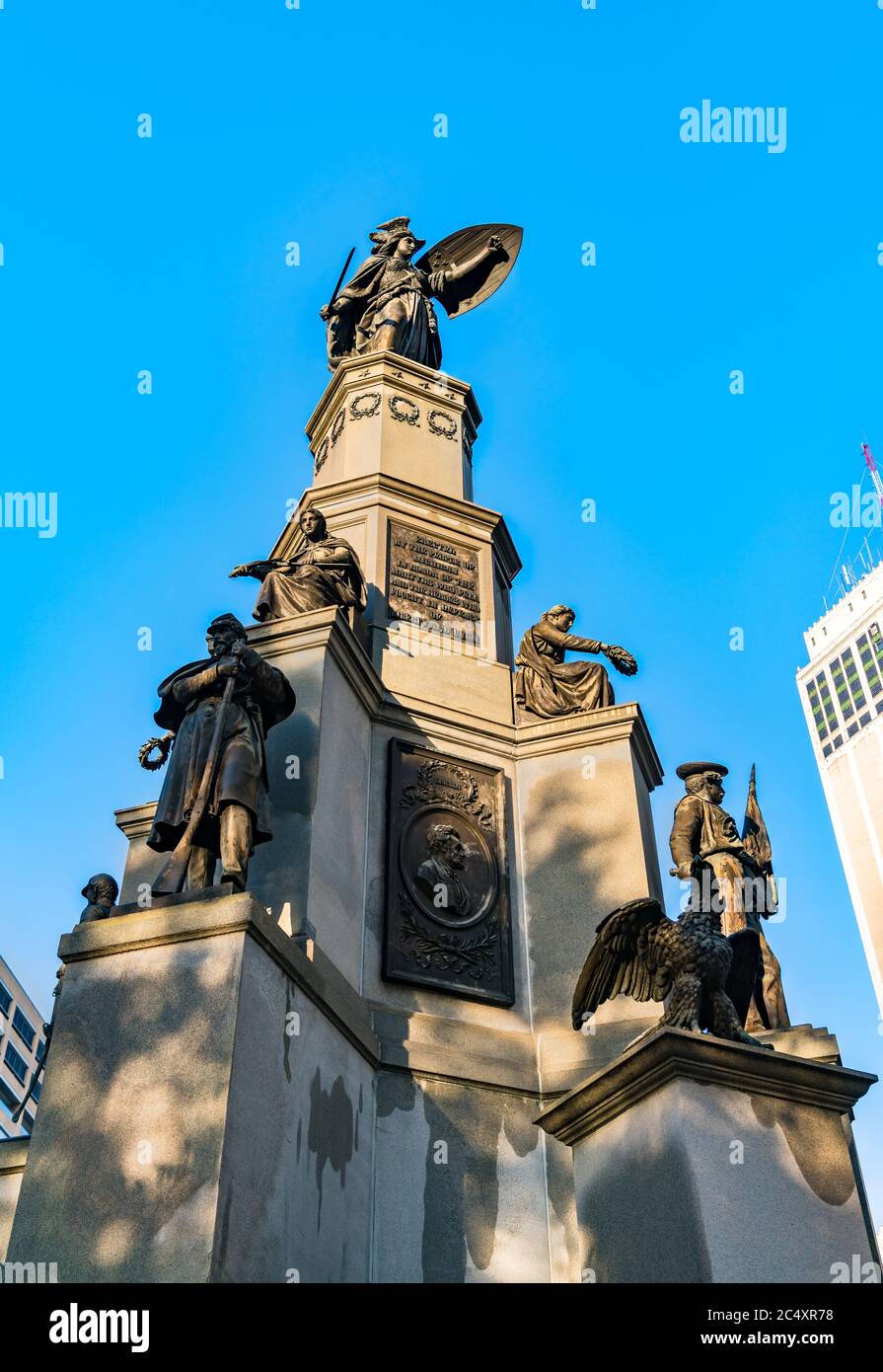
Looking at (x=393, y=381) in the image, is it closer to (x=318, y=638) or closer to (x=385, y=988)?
(x=318, y=638)

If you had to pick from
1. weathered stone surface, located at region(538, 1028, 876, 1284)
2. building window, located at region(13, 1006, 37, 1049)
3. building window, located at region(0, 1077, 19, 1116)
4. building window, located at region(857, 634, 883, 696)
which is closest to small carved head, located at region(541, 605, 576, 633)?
weathered stone surface, located at region(538, 1028, 876, 1284)

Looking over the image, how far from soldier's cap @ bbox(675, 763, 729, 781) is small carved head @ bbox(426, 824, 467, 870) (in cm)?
231

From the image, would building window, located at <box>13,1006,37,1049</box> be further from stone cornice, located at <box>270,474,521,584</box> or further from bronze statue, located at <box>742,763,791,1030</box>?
bronze statue, located at <box>742,763,791,1030</box>

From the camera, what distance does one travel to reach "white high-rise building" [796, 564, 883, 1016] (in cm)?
11894

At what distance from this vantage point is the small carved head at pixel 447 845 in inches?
498

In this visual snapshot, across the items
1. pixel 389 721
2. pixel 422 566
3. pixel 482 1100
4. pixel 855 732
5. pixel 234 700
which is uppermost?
pixel 855 732

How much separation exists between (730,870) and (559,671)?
147 inches

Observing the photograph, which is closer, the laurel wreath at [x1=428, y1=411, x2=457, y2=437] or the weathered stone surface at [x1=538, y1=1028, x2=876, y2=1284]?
the weathered stone surface at [x1=538, y1=1028, x2=876, y2=1284]

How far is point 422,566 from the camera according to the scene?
16234mm

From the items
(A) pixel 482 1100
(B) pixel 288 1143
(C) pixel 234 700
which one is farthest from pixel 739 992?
(C) pixel 234 700
